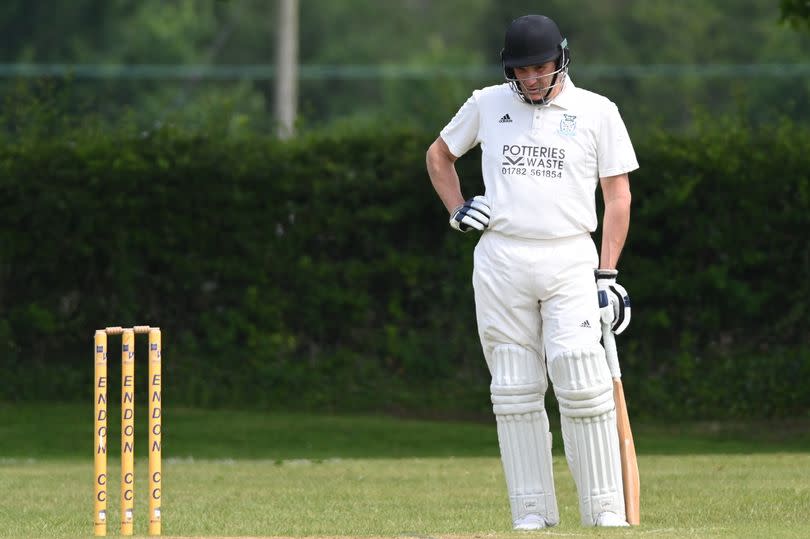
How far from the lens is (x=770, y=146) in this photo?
15742mm

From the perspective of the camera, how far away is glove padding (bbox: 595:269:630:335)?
7.09 meters

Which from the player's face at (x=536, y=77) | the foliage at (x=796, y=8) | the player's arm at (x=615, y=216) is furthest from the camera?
the foliage at (x=796, y=8)

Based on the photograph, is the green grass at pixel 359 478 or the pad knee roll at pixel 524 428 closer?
the pad knee roll at pixel 524 428

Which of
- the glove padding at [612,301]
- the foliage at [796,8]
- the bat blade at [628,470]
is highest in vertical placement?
the foliage at [796,8]

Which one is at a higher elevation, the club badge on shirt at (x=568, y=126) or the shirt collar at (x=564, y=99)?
the shirt collar at (x=564, y=99)

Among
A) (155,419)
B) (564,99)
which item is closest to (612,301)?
(564,99)

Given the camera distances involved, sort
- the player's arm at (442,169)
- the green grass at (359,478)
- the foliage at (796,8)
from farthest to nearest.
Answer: the foliage at (796,8) → the green grass at (359,478) → the player's arm at (442,169)

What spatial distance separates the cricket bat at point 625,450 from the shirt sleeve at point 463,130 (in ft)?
3.19

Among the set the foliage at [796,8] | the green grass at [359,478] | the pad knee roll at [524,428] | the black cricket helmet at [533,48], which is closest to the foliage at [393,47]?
the green grass at [359,478]

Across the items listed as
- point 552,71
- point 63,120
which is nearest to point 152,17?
point 63,120

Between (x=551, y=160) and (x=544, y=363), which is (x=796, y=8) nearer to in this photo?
(x=551, y=160)

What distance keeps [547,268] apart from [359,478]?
451 cm

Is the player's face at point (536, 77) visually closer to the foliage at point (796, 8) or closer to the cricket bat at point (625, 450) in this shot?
the cricket bat at point (625, 450)

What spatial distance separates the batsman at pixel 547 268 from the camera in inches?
274
